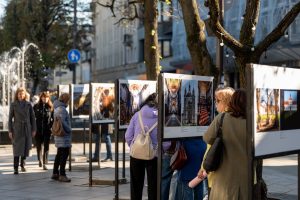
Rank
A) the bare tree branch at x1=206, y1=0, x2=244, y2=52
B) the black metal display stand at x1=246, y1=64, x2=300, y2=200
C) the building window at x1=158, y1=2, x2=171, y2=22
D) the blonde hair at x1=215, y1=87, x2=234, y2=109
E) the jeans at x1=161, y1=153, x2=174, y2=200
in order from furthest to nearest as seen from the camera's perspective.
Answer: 1. the building window at x1=158, y1=2, x2=171, y2=22
2. the bare tree branch at x1=206, y1=0, x2=244, y2=52
3. the jeans at x1=161, y1=153, x2=174, y2=200
4. the blonde hair at x1=215, y1=87, x2=234, y2=109
5. the black metal display stand at x1=246, y1=64, x2=300, y2=200

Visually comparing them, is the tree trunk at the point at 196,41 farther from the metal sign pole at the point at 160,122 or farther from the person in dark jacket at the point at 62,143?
the metal sign pole at the point at 160,122

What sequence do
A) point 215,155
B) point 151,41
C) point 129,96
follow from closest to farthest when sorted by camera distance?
1. point 215,155
2. point 129,96
3. point 151,41

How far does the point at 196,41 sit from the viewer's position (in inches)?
428

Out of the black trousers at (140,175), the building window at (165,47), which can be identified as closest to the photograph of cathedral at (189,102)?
the black trousers at (140,175)

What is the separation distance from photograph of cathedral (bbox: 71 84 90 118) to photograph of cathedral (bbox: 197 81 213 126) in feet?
24.3

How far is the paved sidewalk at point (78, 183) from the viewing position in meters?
10.6

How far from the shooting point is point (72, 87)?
15.5m

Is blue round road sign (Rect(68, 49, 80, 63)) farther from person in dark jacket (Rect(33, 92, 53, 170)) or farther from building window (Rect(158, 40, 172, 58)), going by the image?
building window (Rect(158, 40, 172, 58))

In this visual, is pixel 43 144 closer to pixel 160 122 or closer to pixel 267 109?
pixel 160 122

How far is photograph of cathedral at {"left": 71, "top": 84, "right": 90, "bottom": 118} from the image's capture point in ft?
51.4

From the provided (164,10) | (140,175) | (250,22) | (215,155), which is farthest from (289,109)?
(164,10)

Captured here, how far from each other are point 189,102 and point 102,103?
193 inches

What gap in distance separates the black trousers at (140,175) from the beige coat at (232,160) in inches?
108

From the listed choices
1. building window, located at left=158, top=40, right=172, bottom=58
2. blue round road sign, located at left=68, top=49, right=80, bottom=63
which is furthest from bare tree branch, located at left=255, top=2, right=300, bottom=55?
building window, located at left=158, top=40, right=172, bottom=58
